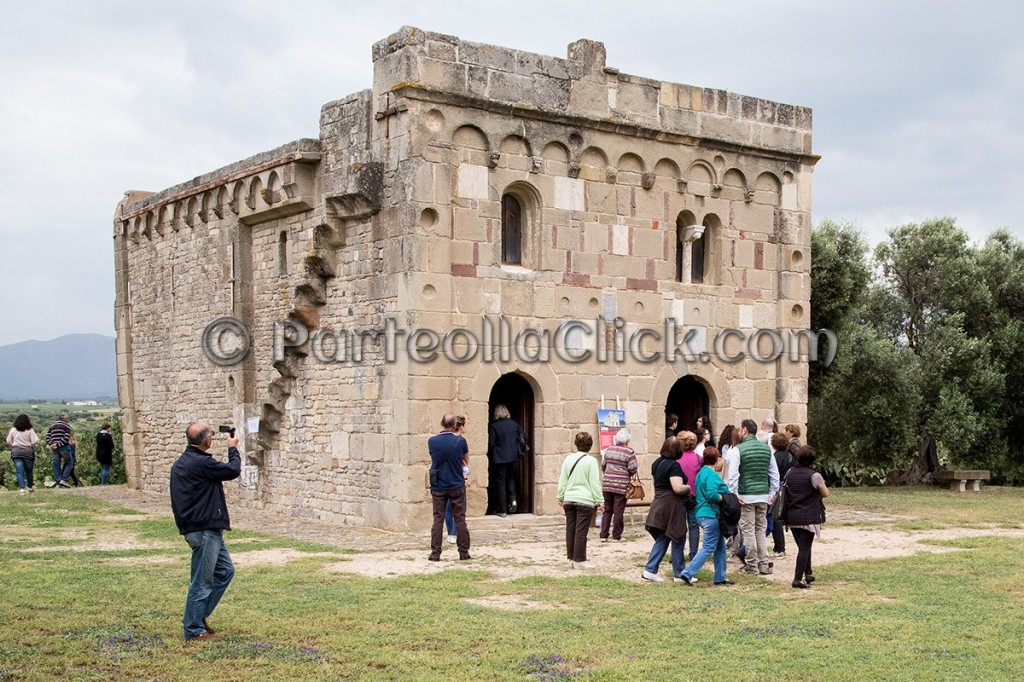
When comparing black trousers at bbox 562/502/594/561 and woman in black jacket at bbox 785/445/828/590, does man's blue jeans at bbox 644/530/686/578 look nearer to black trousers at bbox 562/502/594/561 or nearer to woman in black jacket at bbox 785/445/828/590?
black trousers at bbox 562/502/594/561

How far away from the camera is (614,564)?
1373 centimetres

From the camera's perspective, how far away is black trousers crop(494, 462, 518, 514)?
17.5 metres

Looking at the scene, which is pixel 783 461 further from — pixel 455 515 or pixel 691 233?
pixel 691 233

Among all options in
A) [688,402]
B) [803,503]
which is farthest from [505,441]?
[803,503]

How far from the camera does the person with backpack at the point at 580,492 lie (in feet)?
42.9

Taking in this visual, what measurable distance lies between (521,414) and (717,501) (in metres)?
6.38

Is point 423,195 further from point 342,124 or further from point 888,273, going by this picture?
point 888,273

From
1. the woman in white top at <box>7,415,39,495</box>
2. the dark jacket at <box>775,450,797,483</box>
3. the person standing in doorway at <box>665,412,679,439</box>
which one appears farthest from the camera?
the woman in white top at <box>7,415,39,495</box>

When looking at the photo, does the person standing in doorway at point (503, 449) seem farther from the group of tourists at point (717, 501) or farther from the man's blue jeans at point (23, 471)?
the man's blue jeans at point (23, 471)

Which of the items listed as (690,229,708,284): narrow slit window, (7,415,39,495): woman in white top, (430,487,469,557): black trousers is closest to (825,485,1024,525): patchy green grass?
(690,229,708,284): narrow slit window

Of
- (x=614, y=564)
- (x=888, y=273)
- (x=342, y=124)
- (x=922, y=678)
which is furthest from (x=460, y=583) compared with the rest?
(x=888, y=273)

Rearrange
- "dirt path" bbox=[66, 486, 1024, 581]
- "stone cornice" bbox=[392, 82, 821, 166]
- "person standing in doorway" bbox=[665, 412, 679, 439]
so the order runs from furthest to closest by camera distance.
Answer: "person standing in doorway" bbox=[665, 412, 679, 439], "stone cornice" bbox=[392, 82, 821, 166], "dirt path" bbox=[66, 486, 1024, 581]

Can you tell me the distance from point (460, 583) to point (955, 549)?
6.51 meters

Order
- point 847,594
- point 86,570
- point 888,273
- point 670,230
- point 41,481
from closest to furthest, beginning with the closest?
point 847,594 < point 86,570 < point 670,230 < point 888,273 < point 41,481
